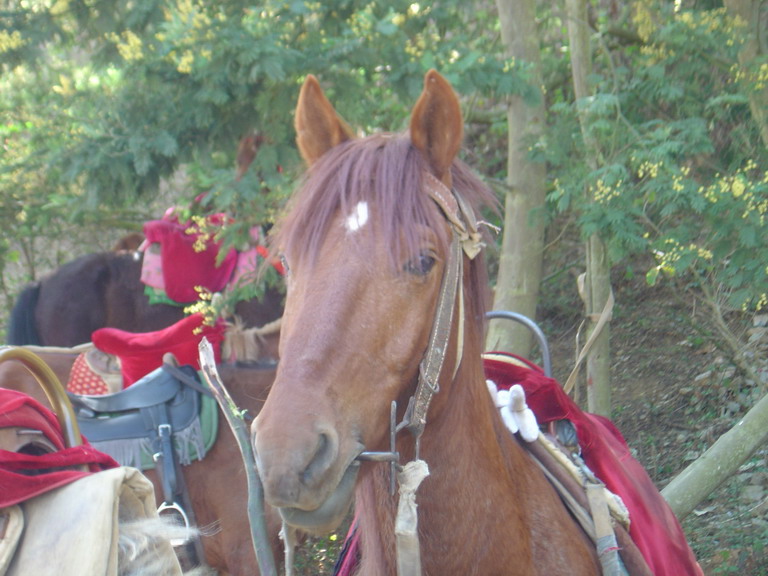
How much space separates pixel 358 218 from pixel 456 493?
695mm

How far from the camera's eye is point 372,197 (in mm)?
1714

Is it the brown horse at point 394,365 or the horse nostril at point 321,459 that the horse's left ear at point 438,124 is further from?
the horse nostril at point 321,459

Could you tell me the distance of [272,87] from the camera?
12.5 feet

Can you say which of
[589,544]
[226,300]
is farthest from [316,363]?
[226,300]

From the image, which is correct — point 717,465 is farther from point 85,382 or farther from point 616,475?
point 85,382

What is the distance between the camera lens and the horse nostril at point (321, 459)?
4.63ft

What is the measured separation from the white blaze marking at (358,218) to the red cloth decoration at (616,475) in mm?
993

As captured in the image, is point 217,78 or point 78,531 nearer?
point 78,531

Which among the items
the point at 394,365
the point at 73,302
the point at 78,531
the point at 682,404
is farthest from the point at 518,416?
the point at 73,302

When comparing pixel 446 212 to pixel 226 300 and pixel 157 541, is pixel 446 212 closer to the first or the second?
pixel 157 541

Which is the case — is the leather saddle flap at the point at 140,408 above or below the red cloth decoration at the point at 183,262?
below

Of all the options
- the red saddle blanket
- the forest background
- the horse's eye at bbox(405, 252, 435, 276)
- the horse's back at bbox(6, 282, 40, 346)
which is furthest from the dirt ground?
the horse's back at bbox(6, 282, 40, 346)

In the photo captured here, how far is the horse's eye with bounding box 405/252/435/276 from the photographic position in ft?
5.44

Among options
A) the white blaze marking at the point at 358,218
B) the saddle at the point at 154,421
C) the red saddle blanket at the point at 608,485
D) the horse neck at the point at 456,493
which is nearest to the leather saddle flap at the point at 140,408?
the saddle at the point at 154,421
